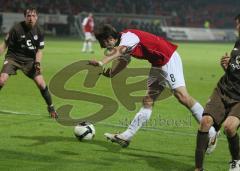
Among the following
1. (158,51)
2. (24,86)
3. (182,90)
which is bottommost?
(24,86)

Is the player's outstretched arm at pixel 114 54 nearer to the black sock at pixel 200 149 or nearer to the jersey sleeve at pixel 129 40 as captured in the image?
the jersey sleeve at pixel 129 40

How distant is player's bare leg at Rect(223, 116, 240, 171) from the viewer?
22.0 feet

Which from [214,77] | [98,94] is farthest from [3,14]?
[98,94]

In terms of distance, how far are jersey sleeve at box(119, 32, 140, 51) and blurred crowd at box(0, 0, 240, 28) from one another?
1635 inches

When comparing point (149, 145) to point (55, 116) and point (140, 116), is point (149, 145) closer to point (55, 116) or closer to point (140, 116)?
point (140, 116)

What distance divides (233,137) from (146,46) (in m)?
2.08

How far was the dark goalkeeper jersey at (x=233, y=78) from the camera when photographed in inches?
269

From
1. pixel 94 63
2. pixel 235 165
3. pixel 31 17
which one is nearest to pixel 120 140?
pixel 94 63

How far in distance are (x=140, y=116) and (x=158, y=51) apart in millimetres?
1098

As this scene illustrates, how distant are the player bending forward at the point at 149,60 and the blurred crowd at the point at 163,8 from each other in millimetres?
41048

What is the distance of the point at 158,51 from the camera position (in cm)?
838

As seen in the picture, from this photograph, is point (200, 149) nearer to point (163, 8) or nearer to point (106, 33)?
point (106, 33)

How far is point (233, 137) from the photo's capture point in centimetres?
683

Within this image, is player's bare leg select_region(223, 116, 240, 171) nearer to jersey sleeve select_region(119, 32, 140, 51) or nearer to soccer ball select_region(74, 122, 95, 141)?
jersey sleeve select_region(119, 32, 140, 51)
